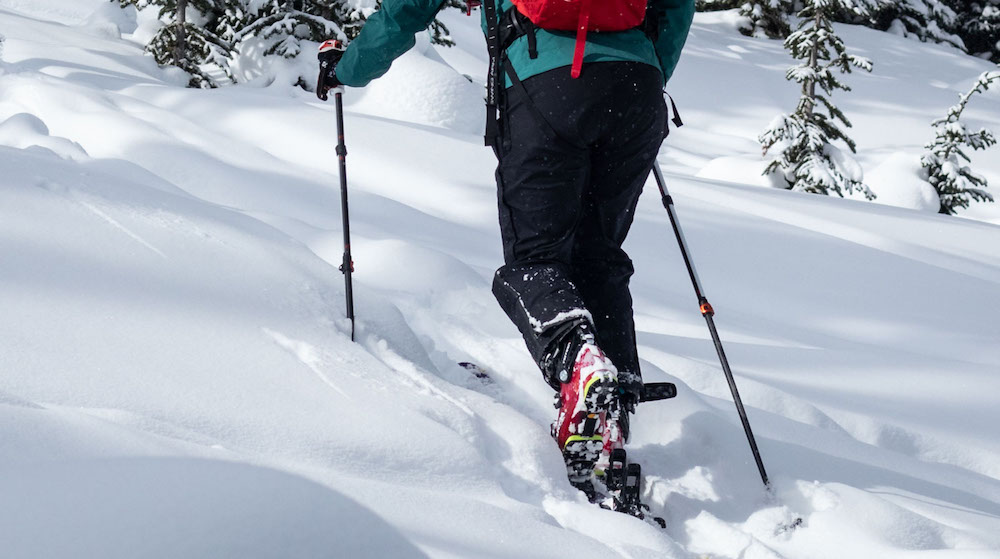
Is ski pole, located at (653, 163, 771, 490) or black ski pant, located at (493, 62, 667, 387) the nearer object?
black ski pant, located at (493, 62, 667, 387)

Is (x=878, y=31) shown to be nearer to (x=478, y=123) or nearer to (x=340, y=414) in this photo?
(x=478, y=123)

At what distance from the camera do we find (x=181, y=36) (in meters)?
13.1

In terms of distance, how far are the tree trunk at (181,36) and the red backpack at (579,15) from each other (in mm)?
11918

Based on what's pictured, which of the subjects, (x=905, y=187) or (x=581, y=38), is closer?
(x=581, y=38)

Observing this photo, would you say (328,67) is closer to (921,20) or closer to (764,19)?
(764,19)

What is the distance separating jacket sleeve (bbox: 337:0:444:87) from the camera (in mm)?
2805

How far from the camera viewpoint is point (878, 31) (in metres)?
25.8

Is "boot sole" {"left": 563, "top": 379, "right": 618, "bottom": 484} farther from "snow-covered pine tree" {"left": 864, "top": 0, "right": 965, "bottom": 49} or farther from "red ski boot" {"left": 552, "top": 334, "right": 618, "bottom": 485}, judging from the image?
"snow-covered pine tree" {"left": 864, "top": 0, "right": 965, "bottom": 49}

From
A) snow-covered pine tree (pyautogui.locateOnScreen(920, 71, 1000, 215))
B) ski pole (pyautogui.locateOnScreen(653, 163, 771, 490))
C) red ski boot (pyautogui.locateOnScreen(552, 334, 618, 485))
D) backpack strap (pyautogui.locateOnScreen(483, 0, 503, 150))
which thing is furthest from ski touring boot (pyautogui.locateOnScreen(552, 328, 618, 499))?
snow-covered pine tree (pyautogui.locateOnScreen(920, 71, 1000, 215))

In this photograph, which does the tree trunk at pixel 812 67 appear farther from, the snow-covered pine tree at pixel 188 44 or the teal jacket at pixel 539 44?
the teal jacket at pixel 539 44

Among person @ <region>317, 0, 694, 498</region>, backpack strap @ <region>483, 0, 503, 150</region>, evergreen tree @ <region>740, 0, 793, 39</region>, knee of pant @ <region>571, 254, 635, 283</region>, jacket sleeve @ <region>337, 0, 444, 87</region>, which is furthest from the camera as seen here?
evergreen tree @ <region>740, 0, 793, 39</region>

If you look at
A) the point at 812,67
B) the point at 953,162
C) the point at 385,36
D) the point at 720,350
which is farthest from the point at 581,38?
the point at 953,162

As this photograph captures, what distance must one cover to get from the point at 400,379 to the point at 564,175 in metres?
0.79

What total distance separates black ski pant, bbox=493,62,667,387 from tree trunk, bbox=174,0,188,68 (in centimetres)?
1187
